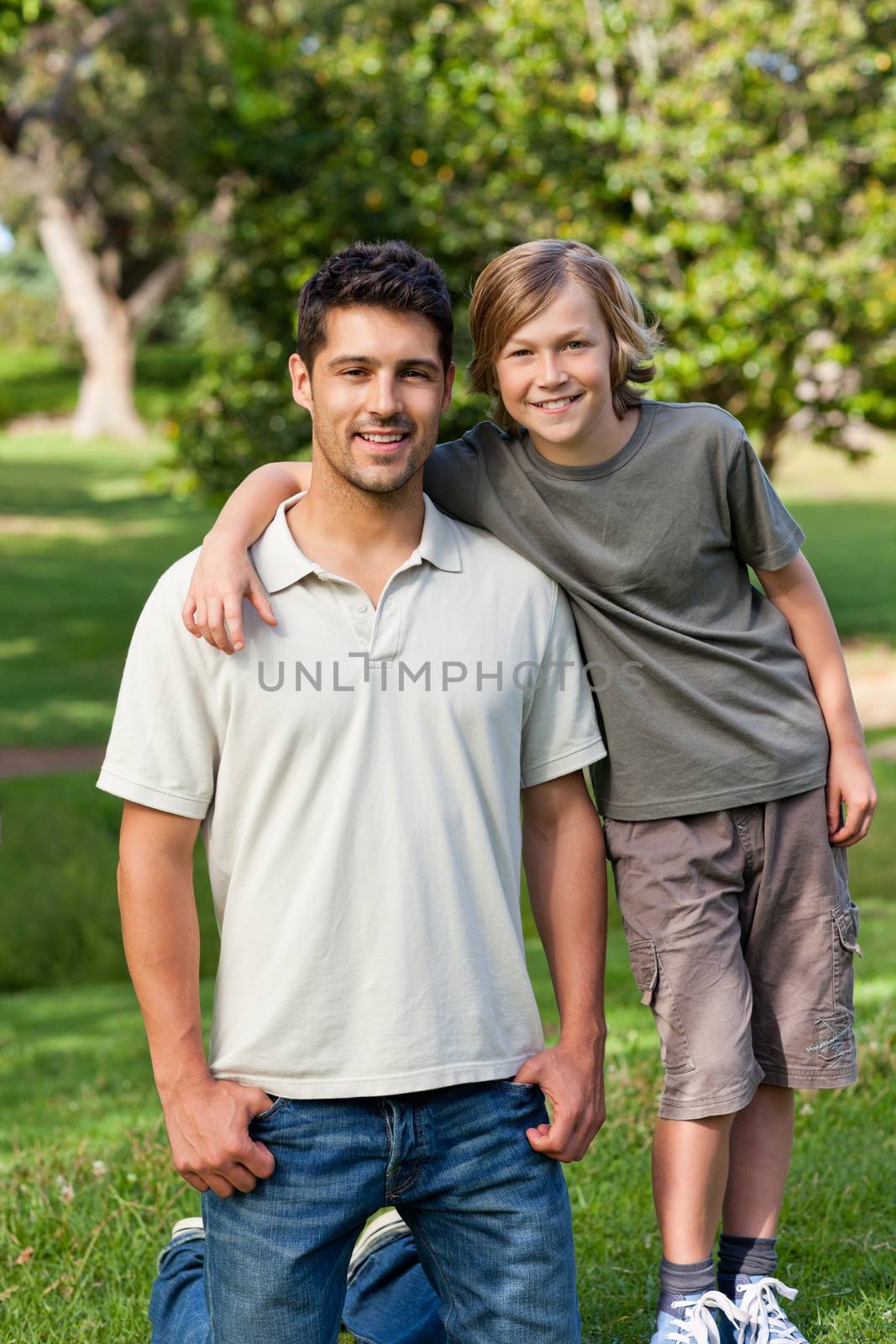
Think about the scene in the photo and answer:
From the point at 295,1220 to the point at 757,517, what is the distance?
4.84ft

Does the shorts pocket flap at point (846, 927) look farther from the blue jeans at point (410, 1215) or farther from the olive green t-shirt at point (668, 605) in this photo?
the blue jeans at point (410, 1215)

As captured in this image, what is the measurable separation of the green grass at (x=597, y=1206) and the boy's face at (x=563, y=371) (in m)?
1.73

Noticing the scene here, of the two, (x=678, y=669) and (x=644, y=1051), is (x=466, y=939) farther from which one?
(x=644, y=1051)

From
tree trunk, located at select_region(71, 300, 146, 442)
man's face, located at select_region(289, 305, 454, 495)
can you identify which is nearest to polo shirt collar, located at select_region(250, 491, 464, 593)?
man's face, located at select_region(289, 305, 454, 495)

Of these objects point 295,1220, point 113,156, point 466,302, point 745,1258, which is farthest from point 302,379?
point 113,156

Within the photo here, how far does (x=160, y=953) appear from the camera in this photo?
8.01 ft

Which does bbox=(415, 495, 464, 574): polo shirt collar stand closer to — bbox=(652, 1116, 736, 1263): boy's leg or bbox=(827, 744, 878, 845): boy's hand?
bbox=(827, 744, 878, 845): boy's hand

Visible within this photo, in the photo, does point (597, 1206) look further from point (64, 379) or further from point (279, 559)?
point (64, 379)

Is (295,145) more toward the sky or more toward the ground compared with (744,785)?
more toward the sky

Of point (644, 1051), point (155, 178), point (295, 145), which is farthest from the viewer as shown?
point (155, 178)

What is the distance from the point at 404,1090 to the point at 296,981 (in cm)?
24

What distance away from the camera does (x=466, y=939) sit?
2.45 m

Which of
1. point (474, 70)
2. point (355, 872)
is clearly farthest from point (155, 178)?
point (355, 872)

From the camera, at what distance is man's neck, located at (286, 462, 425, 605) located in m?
2.52
